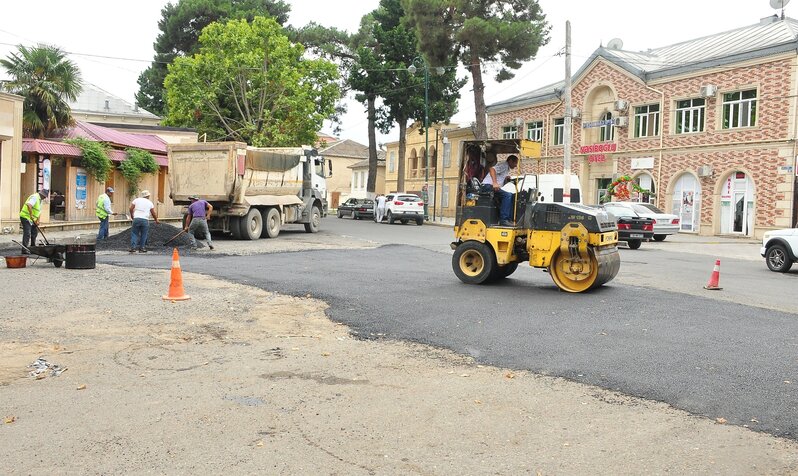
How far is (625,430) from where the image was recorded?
509 cm

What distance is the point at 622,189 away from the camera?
116ft

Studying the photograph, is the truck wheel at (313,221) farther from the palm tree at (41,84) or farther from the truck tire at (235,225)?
the palm tree at (41,84)

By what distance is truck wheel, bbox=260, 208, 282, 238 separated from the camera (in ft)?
78.4

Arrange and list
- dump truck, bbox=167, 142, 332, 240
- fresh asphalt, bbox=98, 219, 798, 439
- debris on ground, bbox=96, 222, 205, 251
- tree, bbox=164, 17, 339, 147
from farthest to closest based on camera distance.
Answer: tree, bbox=164, 17, 339, 147
dump truck, bbox=167, 142, 332, 240
debris on ground, bbox=96, 222, 205, 251
fresh asphalt, bbox=98, 219, 798, 439

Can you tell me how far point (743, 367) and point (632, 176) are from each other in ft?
109

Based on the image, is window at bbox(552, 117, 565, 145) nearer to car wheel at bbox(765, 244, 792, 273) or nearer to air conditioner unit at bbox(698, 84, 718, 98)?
air conditioner unit at bbox(698, 84, 718, 98)

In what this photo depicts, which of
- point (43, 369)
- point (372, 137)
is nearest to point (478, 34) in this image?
point (372, 137)

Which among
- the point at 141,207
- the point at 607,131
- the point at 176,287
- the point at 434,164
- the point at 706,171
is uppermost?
the point at 607,131

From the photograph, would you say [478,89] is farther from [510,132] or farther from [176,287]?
[176,287]

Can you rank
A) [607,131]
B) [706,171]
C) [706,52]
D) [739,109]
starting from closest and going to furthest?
[739,109]
[706,171]
[706,52]
[607,131]

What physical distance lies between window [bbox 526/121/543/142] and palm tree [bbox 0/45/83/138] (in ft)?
88.4

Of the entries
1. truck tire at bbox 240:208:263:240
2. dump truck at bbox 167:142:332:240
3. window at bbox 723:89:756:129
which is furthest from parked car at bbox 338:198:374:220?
truck tire at bbox 240:208:263:240

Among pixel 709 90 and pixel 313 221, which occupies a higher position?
pixel 709 90

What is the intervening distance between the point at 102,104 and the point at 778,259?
153ft
